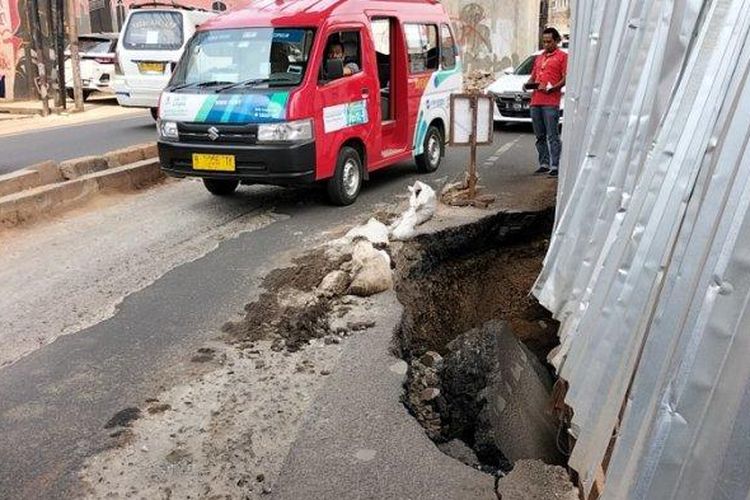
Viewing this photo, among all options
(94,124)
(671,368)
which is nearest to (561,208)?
(671,368)

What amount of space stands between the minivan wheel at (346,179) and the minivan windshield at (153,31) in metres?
6.91

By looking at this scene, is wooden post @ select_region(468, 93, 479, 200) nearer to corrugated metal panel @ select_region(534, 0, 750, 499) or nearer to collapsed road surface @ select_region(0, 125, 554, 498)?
collapsed road surface @ select_region(0, 125, 554, 498)

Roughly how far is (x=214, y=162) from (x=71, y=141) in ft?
21.3

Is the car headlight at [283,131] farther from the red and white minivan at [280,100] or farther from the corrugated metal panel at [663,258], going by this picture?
the corrugated metal panel at [663,258]

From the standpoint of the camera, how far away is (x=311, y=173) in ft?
23.8

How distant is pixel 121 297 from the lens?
5.29 metres

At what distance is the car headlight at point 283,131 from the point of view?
23.0 feet

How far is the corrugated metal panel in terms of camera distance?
1.97 meters

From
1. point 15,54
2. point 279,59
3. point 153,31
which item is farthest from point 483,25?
point 279,59

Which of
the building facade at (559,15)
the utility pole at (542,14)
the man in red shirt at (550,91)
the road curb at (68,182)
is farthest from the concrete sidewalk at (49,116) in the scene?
the building facade at (559,15)

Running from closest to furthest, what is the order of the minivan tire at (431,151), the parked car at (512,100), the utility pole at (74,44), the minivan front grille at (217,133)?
1. the minivan front grille at (217,133)
2. the minivan tire at (431,151)
3. the parked car at (512,100)
4. the utility pole at (74,44)

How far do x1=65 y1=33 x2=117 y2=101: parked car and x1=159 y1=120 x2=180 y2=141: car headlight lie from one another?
11.7m

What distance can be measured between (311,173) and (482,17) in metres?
18.7

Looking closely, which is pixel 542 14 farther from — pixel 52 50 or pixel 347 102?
pixel 347 102
